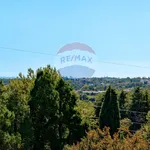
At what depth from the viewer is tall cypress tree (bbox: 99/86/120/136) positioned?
50.9 ft

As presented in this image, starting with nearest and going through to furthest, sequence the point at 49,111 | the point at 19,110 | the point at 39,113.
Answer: the point at 19,110
the point at 49,111
the point at 39,113

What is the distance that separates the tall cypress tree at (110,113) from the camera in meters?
15.5

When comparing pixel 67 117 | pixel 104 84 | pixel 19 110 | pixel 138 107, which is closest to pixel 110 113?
pixel 67 117

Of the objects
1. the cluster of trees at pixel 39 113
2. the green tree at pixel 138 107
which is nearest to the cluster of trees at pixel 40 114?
the cluster of trees at pixel 39 113

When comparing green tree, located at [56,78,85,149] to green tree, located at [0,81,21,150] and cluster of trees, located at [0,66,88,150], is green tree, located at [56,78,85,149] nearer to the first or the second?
cluster of trees, located at [0,66,88,150]

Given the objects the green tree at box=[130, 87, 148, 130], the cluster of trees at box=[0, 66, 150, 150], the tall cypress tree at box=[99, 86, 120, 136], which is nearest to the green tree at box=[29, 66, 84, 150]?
the cluster of trees at box=[0, 66, 150, 150]

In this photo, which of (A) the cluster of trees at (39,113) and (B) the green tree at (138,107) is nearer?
(A) the cluster of trees at (39,113)

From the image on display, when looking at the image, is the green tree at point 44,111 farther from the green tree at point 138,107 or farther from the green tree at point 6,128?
the green tree at point 138,107

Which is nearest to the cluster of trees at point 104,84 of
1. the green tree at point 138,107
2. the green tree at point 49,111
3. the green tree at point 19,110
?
the green tree at point 138,107

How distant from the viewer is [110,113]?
15.8 m

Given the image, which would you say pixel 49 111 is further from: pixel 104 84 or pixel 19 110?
pixel 104 84

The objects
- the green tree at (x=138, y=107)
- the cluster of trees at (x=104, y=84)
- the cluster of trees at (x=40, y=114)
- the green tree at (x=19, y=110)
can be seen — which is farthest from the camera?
the cluster of trees at (x=104, y=84)

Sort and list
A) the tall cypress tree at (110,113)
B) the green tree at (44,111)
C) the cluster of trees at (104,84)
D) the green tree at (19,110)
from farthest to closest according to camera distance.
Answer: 1. the cluster of trees at (104,84)
2. the tall cypress tree at (110,113)
3. the green tree at (44,111)
4. the green tree at (19,110)

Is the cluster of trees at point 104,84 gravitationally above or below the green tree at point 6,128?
above
